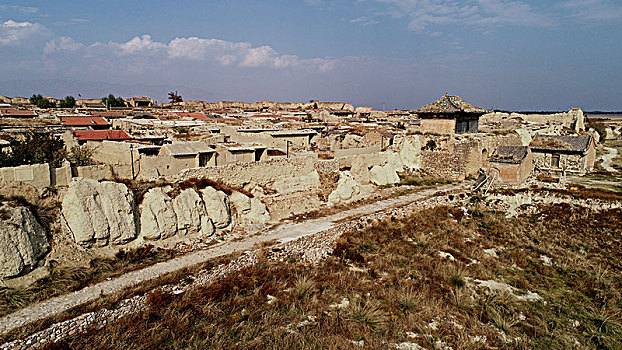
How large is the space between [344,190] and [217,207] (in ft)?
23.9

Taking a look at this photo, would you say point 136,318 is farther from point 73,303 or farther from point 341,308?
point 341,308

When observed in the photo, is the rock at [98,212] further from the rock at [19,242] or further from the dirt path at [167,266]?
the dirt path at [167,266]

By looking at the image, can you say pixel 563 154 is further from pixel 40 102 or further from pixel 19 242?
pixel 40 102

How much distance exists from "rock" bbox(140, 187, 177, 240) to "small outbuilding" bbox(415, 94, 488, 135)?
705 inches

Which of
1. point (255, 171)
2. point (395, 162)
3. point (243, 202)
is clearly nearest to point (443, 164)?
point (395, 162)

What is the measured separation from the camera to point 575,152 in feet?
66.9

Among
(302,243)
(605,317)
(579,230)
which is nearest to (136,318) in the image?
(302,243)

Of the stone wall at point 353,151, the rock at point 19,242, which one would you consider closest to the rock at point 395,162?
the stone wall at point 353,151

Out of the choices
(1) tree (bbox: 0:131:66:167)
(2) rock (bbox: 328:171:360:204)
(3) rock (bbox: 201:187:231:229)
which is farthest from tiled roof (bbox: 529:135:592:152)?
(1) tree (bbox: 0:131:66:167)

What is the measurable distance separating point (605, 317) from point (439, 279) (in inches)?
151

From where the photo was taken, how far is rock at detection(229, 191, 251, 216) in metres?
15.2

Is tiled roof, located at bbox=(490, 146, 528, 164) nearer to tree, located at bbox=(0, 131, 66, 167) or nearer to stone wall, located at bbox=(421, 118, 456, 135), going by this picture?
stone wall, located at bbox=(421, 118, 456, 135)

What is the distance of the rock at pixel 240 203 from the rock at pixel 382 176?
30.6ft

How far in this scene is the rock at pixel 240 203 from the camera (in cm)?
1520
